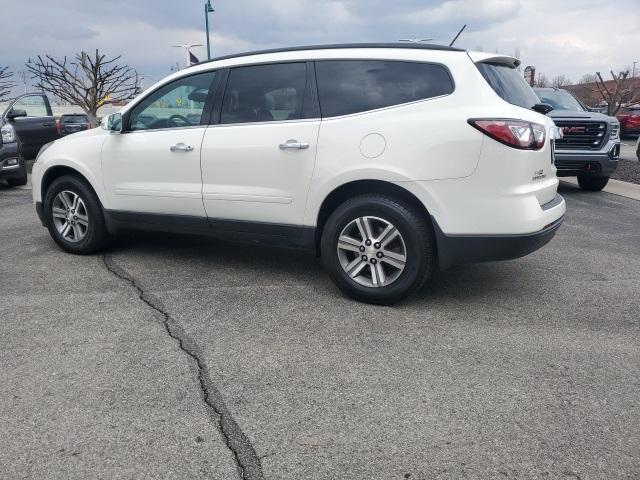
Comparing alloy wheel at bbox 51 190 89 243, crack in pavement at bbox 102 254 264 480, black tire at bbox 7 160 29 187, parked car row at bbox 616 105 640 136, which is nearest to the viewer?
crack in pavement at bbox 102 254 264 480

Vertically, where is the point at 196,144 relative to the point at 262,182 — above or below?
above

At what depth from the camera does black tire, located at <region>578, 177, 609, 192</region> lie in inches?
411

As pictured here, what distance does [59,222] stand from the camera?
573 cm

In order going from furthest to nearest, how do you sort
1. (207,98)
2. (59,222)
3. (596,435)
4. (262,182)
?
1. (59,222)
2. (207,98)
3. (262,182)
4. (596,435)

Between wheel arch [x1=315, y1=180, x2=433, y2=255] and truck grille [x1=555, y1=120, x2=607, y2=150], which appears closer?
wheel arch [x1=315, y1=180, x2=433, y2=255]

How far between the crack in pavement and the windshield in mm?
9386

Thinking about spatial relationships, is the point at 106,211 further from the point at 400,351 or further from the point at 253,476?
the point at 253,476

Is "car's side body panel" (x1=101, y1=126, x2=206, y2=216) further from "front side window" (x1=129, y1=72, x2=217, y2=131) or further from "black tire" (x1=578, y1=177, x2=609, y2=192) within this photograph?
"black tire" (x1=578, y1=177, x2=609, y2=192)

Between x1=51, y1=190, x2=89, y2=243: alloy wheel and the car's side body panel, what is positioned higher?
the car's side body panel

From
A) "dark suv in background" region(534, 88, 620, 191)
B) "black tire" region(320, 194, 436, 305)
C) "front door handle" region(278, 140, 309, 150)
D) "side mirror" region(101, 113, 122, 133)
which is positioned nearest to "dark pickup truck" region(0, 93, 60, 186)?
"side mirror" region(101, 113, 122, 133)

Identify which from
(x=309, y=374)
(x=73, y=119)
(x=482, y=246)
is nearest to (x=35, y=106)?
(x=73, y=119)

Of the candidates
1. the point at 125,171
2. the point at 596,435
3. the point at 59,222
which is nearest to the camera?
the point at 596,435

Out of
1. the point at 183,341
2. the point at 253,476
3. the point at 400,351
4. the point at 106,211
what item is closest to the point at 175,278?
the point at 106,211

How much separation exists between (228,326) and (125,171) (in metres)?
2.09
